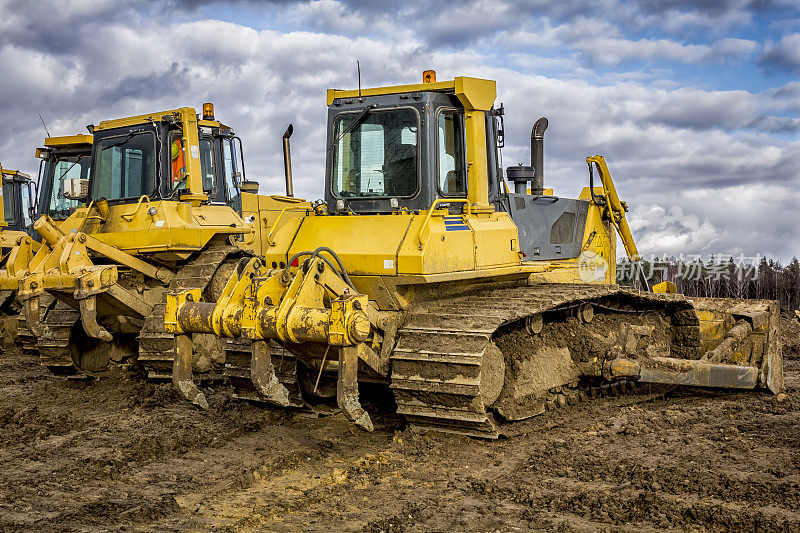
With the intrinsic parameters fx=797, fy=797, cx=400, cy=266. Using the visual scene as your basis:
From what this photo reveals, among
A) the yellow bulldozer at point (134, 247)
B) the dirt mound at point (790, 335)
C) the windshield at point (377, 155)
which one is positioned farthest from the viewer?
the dirt mound at point (790, 335)

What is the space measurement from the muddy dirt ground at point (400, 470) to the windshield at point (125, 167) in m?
3.54

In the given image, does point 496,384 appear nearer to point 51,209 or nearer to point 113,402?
point 113,402

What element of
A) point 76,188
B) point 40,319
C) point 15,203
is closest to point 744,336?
point 40,319

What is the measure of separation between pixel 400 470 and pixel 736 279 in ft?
57.0

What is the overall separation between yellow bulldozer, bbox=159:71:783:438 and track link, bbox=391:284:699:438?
0.04ft

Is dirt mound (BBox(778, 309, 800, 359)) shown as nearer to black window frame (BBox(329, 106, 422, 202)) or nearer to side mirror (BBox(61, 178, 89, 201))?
black window frame (BBox(329, 106, 422, 202))

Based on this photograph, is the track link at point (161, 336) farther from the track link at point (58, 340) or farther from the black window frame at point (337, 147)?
the black window frame at point (337, 147)

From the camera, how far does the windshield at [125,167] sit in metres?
11.1

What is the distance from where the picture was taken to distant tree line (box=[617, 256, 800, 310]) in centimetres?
2030

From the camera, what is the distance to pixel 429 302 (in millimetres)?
7352

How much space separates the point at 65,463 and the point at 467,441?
343 centimetres

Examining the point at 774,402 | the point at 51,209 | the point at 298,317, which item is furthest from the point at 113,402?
the point at 774,402

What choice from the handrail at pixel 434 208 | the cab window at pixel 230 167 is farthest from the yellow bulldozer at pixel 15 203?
the handrail at pixel 434 208

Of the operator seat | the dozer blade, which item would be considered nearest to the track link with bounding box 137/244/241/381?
the operator seat
